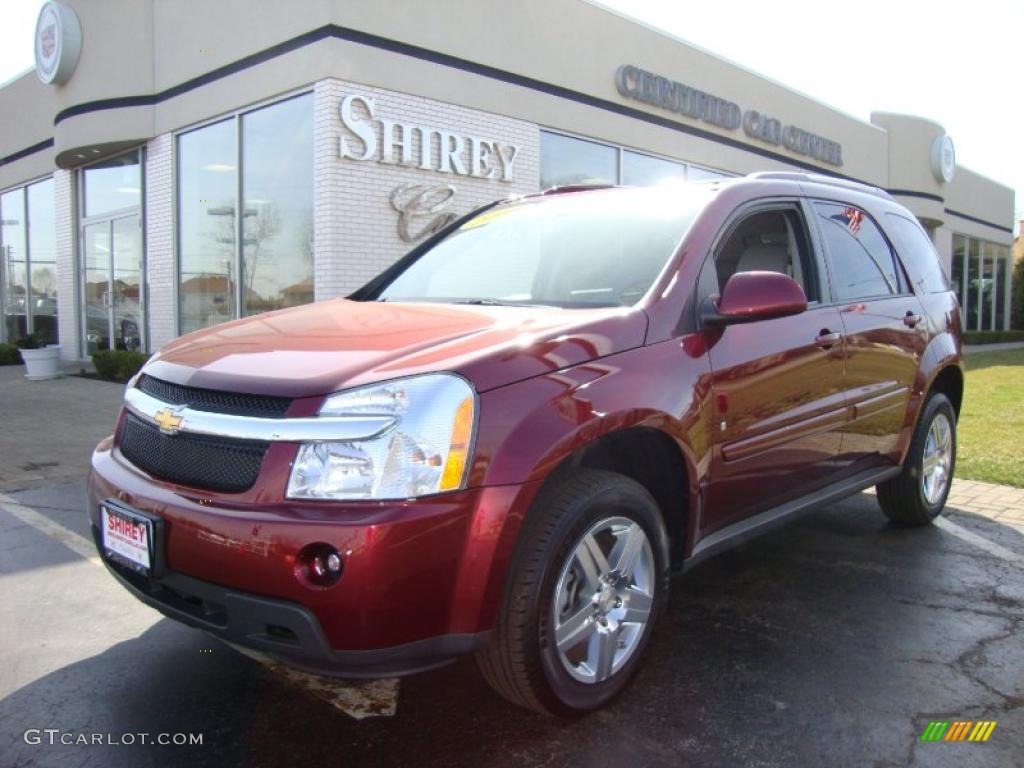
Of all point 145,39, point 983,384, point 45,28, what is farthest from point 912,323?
point 45,28

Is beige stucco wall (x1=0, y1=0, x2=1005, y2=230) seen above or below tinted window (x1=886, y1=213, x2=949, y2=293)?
above

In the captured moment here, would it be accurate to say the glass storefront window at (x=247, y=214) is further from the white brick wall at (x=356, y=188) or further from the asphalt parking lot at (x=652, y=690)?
the asphalt parking lot at (x=652, y=690)

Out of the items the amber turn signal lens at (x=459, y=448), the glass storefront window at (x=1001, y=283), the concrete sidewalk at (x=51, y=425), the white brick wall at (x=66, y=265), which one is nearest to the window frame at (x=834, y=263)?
the amber turn signal lens at (x=459, y=448)

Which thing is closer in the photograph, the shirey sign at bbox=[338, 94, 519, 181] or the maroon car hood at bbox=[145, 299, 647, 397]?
the maroon car hood at bbox=[145, 299, 647, 397]

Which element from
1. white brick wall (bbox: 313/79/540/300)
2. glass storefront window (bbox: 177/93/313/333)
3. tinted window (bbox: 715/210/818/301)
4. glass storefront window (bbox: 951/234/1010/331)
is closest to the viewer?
tinted window (bbox: 715/210/818/301)

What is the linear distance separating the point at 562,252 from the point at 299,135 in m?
8.02

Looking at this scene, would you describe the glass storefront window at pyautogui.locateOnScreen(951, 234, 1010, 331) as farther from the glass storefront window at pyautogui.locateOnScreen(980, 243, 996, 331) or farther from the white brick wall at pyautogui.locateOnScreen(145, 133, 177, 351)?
the white brick wall at pyautogui.locateOnScreen(145, 133, 177, 351)

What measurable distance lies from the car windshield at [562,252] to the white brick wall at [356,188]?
6.21m

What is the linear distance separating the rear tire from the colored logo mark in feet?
6.90

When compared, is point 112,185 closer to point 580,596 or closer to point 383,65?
point 383,65

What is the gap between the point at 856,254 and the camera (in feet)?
14.0

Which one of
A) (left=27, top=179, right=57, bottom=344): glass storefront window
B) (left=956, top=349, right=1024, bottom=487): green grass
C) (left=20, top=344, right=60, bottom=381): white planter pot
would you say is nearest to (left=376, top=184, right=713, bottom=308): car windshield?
(left=956, top=349, right=1024, bottom=487): green grass

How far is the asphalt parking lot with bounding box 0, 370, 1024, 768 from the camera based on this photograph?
2.53m

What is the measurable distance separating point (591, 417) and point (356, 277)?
8163mm
